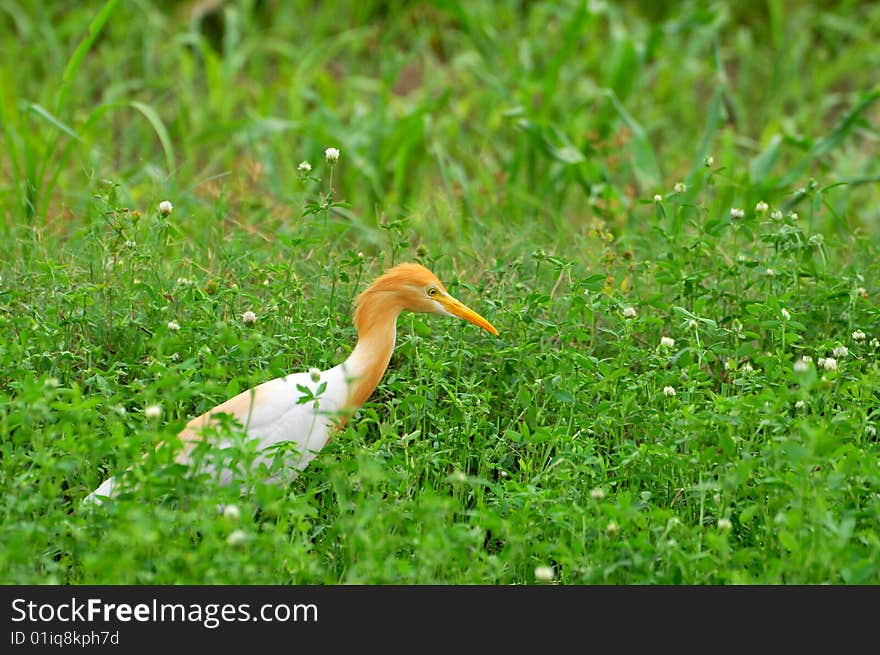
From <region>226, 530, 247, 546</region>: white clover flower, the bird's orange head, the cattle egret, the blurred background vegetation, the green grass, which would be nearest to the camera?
<region>226, 530, 247, 546</region>: white clover flower

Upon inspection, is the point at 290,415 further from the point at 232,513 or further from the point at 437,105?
the point at 437,105

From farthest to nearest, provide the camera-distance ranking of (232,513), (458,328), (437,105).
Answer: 1. (437,105)
2. (458,328)
3. (232,513)

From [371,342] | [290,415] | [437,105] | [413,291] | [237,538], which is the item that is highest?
[437,105]

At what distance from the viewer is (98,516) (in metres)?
2.85

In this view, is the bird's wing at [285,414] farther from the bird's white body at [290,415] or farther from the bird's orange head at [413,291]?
the bird's orange head at [413,291]

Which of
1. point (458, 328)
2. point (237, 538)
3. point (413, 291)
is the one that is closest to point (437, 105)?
point (458, 328)

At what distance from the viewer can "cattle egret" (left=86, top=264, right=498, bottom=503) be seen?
10.5ft

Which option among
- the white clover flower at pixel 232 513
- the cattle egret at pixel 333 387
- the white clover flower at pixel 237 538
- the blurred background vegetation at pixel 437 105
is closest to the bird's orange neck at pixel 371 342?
the cattle egret at pixel 333 387

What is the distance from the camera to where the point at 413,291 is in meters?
3.35

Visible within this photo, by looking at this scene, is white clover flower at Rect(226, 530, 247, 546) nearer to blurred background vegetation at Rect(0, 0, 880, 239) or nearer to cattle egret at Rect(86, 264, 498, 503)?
cattle egret at Rect(86, 264, 498, 503)

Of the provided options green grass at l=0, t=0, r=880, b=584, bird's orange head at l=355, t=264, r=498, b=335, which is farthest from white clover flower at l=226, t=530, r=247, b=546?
bird's orange head at l=355, t=264, r=498, b=335

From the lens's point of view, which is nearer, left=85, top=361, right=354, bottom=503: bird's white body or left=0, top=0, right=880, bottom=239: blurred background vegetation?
left=85, top=361, right=354, bottom=503: bird's white body

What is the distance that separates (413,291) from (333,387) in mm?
329
